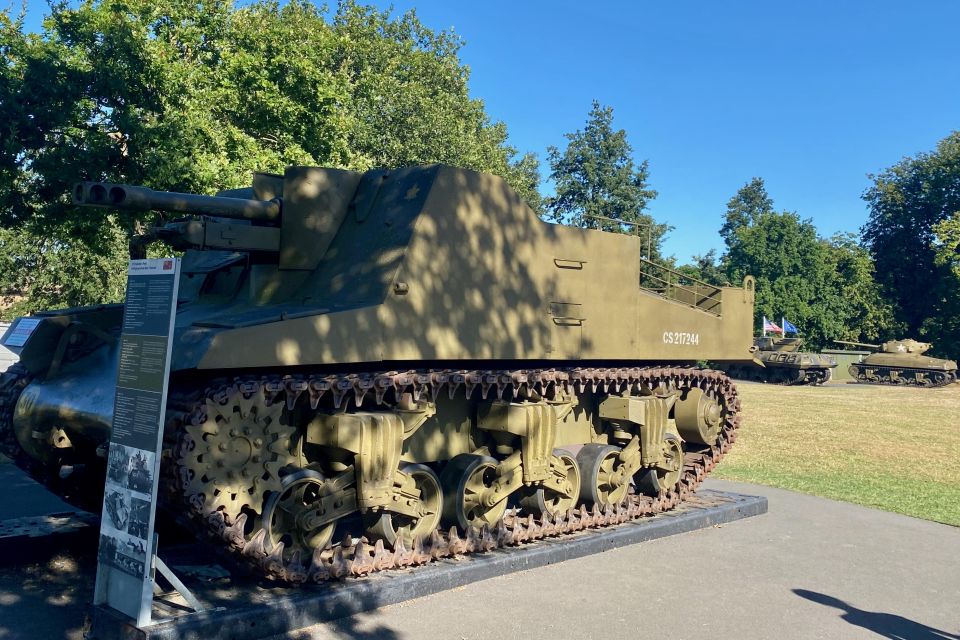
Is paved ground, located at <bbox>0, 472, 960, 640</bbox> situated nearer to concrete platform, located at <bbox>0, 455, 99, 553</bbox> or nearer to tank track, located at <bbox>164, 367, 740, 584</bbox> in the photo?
concrete platform, located at <bbox>0, 455, 99, 553</bbox>

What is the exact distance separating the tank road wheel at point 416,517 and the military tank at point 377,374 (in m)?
0.02

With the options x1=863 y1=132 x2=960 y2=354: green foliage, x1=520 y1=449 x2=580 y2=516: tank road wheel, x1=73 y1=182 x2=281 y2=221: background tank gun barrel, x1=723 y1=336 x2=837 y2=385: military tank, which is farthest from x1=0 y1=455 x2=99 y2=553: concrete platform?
x1=863 y1=132 x2=960 y2=354: green foliage

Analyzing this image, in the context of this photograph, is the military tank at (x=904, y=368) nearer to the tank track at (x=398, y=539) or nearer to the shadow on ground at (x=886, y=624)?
the tank track at (x=398, y=539)

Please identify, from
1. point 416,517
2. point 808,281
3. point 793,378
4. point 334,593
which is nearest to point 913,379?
point 793,378

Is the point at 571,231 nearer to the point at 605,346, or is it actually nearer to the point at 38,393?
the point at 605,346

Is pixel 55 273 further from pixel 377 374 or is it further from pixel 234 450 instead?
pixel 234 450

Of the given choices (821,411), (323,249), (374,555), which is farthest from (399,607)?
(821,411)

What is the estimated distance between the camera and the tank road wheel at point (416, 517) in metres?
7.40

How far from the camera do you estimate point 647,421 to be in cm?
991

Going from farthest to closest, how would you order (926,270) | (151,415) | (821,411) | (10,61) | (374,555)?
(926,270) → (821,411) → (10,61) → (374,555) → (151,415)

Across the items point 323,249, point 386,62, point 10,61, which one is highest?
point 386,62

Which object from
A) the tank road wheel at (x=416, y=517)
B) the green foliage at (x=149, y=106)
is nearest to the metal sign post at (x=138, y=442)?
the tank road wheel at (x=416, y=517)

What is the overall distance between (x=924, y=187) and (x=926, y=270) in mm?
6329

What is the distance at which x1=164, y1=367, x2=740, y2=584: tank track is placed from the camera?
233 inches
